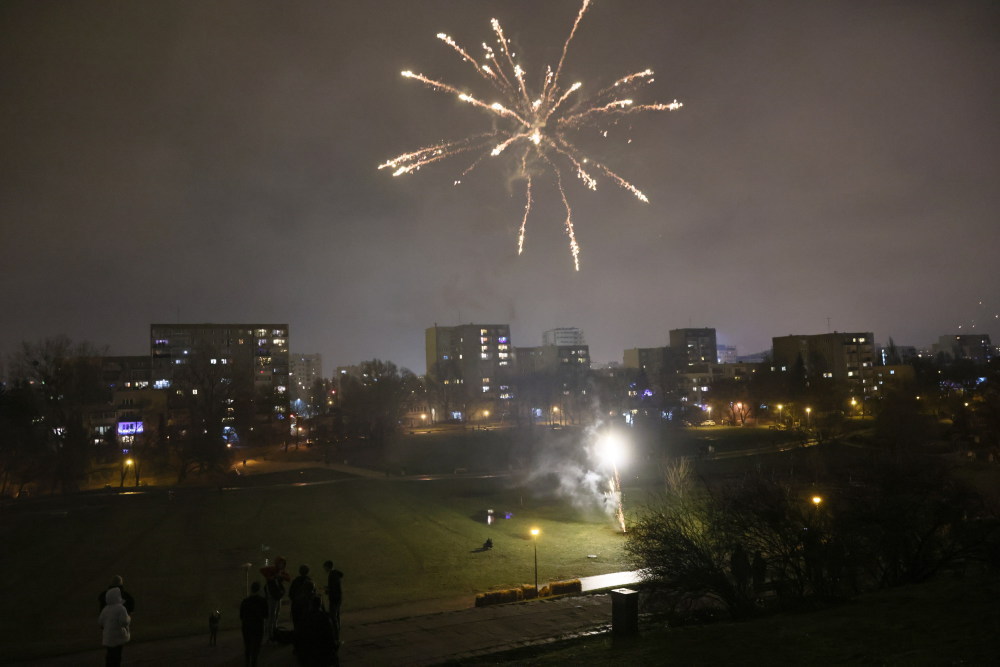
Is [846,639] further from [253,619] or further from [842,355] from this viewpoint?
[842,355]

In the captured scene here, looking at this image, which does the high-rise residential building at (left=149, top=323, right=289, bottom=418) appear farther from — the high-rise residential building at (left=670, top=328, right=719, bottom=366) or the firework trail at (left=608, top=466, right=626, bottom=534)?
the high-rise residential building at (left=670, top=328, right=719, bottom=366)

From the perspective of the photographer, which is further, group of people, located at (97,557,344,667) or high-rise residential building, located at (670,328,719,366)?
high-rise residential building, located at (670,328,719,366)

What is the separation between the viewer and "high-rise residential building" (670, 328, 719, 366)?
146 m

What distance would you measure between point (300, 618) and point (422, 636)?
5.93 metres

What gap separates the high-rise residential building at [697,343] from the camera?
479 feet

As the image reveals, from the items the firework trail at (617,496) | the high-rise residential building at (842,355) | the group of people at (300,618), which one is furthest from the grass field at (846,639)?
the high-rise residential building at (842,355)

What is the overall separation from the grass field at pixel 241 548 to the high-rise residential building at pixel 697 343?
114 meters

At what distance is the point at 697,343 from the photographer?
148m

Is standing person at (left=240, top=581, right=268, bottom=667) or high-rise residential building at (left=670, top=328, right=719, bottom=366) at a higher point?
high-rise residential building at (left=670, top=328, right=719, bottom=366)

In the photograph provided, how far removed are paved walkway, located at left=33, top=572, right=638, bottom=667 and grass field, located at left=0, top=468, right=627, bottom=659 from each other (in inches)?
65.9

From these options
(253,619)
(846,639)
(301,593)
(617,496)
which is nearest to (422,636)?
(301,593)

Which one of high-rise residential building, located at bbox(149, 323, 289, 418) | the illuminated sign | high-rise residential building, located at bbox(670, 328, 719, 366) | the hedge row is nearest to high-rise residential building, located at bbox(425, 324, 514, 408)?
high-rise residential building, located at bbox(149, 323, 289, 418)

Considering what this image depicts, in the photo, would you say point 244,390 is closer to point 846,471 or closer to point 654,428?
point 654,428

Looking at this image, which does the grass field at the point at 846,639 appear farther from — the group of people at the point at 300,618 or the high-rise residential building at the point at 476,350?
the high-rise residential building at the point at 476,350
